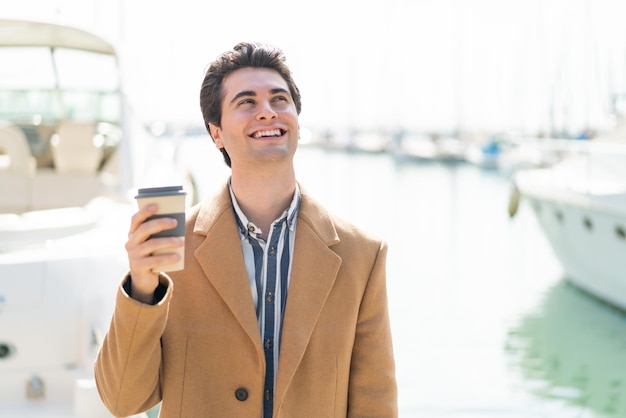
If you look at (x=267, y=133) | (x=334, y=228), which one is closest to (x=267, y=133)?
(x=267, y=133)

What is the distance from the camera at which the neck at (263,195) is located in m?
1.94

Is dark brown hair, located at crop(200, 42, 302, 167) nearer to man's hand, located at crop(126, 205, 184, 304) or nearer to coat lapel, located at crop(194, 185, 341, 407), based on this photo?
coat lapel, located at crop(194, 185, 341, 407)

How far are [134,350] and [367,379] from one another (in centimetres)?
55

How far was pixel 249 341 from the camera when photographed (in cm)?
187

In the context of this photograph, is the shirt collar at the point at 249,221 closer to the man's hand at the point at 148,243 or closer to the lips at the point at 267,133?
the lips at the point at 267,133

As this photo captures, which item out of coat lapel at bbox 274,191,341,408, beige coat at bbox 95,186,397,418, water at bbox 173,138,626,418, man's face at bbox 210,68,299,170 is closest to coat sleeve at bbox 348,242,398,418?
beige coat at bbox 95,186,397,418

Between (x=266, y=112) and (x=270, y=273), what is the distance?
362 mm

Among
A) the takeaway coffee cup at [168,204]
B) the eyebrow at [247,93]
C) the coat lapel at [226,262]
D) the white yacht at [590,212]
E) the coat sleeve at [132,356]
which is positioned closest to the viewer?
the takeaway coffee cup at [168,204]

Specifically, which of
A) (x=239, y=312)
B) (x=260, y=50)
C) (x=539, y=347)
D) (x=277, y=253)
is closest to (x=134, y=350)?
(x=239, y=312)

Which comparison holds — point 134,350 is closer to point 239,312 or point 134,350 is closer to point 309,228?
point 239,312

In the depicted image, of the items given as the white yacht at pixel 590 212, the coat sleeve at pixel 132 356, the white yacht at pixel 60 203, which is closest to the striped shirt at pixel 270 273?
the coat sleeve at pixel 132 356

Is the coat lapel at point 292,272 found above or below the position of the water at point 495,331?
above

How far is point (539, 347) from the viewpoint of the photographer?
27.2 feet

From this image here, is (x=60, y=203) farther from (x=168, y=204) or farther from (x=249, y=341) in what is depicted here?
(x=168, y=204)
